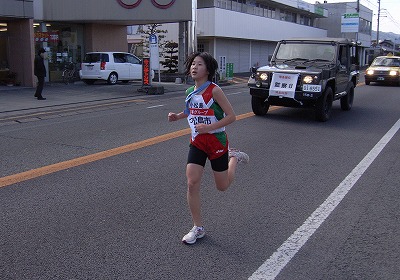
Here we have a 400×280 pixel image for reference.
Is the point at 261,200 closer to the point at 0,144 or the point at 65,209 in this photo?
the point at 65,209

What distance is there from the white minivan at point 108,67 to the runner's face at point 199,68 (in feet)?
59.6

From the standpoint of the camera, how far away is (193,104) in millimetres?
4129

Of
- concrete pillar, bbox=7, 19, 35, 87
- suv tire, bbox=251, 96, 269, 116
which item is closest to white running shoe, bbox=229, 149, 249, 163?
suv tire, bbox=251, 96, 269, 116

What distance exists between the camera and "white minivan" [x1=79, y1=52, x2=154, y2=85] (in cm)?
2155

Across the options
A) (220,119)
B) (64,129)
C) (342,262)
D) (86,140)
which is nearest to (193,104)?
(220,119)

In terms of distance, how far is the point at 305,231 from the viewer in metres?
4.35

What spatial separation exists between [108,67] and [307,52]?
40.5 ft

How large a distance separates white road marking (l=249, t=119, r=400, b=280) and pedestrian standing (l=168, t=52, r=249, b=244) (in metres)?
0.75

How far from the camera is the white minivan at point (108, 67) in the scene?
21547 millimetres

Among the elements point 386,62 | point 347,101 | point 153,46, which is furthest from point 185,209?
point 386,62

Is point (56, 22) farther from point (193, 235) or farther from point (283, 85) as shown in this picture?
point (193, 235)

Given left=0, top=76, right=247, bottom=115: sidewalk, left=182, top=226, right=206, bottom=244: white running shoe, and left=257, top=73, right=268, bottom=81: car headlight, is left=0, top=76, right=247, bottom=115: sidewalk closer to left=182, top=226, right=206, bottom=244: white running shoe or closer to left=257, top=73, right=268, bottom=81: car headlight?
left=257, top=73, right=268, bottom=81: car headlight

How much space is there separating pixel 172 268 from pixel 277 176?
3051 millimetres

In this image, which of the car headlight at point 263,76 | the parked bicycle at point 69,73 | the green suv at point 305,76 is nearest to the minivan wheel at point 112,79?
the parked bicycle at point 69,73
